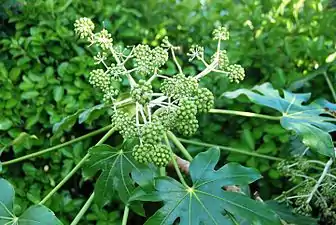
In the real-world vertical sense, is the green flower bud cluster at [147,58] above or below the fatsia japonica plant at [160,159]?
above

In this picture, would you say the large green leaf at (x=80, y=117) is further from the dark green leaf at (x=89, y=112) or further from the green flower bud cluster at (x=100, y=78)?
the green flower bud cluster at (x=100, y=78)

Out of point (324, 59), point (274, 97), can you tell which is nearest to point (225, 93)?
point (274, 97)

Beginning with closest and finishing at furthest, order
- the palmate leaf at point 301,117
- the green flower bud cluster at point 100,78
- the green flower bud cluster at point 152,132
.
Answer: the green flower bud cluster at point 152,132, the green flower bud cluster at point 100,78, the palmate leaf at point 301,117

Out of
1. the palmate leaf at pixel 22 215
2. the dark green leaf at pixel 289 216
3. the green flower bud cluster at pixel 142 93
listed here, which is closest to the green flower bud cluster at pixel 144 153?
the green flower bud cluster at pixel 142 93

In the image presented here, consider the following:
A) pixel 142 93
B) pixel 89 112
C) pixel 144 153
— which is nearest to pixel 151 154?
pixel 144 153

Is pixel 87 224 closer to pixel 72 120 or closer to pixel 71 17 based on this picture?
pixel 72 120

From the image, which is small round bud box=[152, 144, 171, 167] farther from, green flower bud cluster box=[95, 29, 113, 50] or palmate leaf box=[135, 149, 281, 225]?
green flower bud cluster box=[95, 29, 113, 50]

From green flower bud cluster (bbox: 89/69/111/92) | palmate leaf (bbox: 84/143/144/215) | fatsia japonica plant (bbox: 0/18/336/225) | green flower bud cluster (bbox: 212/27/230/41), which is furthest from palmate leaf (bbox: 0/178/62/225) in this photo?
green flower bud cluster (bbox: 212/27/230/41)
